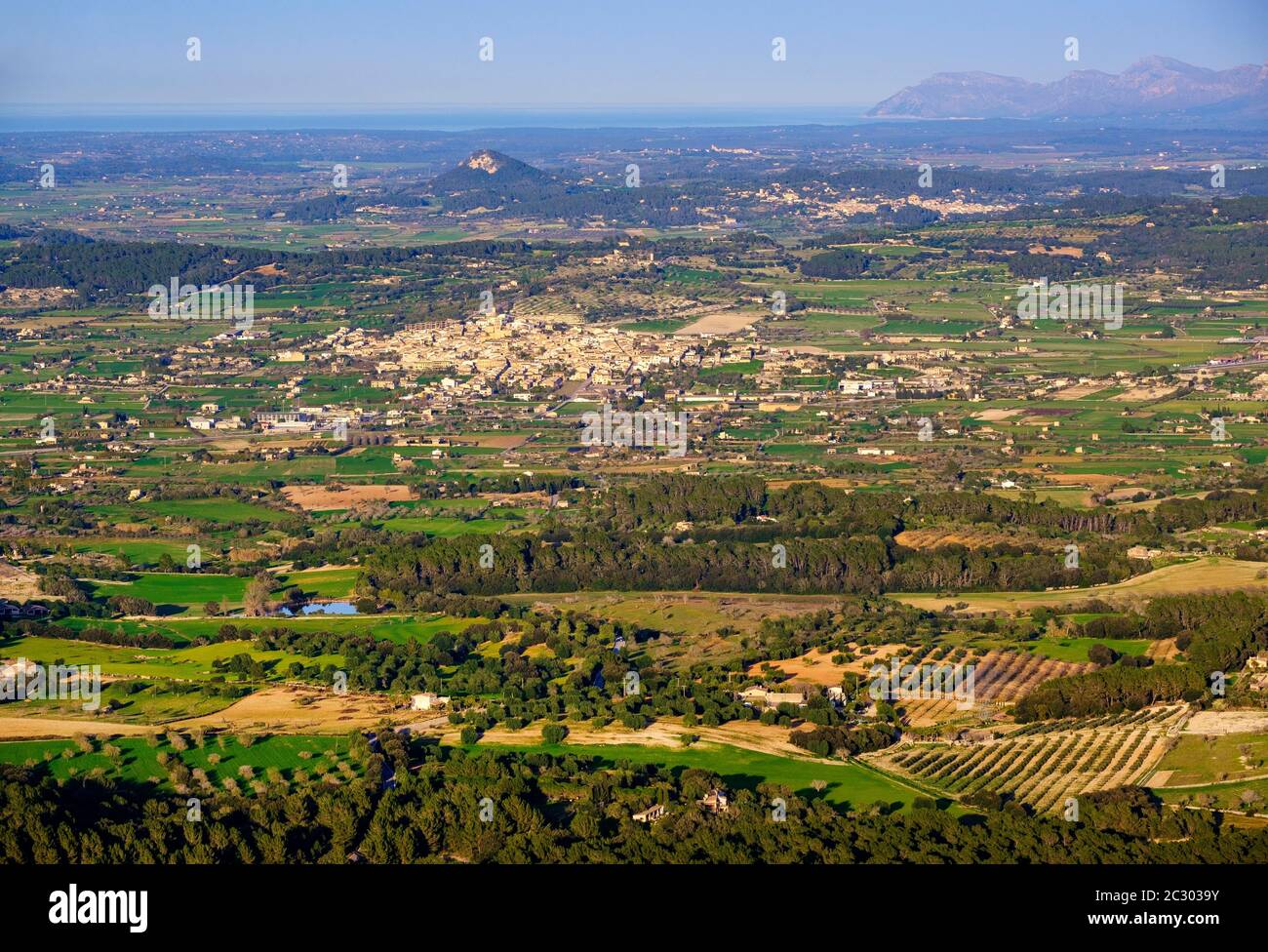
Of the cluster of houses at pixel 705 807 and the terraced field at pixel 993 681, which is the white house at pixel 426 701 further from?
the terraced field at pixel 993 681

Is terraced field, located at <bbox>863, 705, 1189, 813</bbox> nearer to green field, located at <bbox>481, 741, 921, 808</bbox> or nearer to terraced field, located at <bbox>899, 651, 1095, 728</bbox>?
green field, located at <bbox>481, 741, 921, 808</bbox>

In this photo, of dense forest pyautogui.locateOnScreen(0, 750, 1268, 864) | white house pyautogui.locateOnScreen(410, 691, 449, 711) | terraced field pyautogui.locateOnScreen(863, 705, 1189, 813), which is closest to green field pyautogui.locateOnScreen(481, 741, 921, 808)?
dense forest pyautogui.locateOnScreen(0, 750, 1268, 864)

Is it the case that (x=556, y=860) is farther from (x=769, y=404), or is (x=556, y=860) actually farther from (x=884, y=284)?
(x=884, y=284)

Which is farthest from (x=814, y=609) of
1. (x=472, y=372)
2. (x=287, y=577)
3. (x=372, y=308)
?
(x=372, y=308)

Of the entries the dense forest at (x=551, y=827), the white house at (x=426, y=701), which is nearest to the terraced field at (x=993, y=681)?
the dense forest at (x=551, y=827)

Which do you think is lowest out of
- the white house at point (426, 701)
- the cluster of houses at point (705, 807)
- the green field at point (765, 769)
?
the green field at point (765, 769)

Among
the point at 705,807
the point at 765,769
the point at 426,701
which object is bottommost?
the point at 765,769

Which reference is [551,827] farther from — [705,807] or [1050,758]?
[1050,758]

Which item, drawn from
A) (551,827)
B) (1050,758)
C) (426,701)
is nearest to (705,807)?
(551,827)
